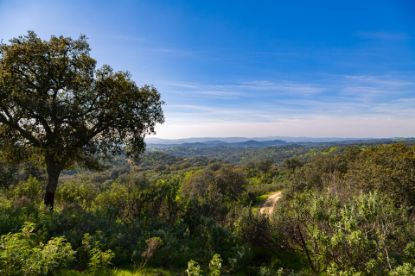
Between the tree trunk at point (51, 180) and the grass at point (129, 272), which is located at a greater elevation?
the tree trunk at point (51, 180)

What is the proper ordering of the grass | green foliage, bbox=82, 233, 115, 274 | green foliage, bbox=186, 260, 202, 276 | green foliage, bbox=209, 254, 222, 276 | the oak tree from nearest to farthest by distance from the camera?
green foliage, bbox=186, 260, 202, 276
green foliage, bbox=209, 254, 222, 276
the grass
green foliage, bbox=82, 233, 115, 274
the oak tree

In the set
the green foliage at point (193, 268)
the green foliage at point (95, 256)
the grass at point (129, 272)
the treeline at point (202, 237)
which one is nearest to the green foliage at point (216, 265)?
the treeline at point (202, 237)

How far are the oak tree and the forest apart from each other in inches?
2.1

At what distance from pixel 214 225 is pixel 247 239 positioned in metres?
1.29

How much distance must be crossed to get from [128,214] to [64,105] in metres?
5.81

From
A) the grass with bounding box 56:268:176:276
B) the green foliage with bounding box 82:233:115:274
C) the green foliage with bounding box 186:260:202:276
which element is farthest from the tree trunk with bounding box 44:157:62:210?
the green foliage with bounding box 186:260:202:276

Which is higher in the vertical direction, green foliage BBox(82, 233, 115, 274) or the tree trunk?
the tree trunk

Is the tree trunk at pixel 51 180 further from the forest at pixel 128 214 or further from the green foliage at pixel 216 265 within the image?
the green foliage at pixel 216 265

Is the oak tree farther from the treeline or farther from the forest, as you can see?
the treeline

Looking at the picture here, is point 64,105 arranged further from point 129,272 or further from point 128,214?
point 129,272

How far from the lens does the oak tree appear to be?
12.4m

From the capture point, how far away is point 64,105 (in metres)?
12.5

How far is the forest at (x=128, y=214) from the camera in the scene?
7.23m

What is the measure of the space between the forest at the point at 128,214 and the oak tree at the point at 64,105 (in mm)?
53
